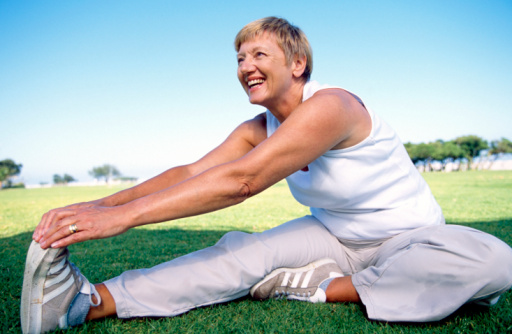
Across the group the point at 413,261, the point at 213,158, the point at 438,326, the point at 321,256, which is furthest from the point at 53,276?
the point at 438,326

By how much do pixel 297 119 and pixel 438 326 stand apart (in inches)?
47.8

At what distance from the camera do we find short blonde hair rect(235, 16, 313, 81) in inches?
88.5

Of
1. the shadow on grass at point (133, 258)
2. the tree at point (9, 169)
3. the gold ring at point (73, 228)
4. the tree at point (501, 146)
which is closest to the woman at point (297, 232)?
the gold ring at point (73, 228)

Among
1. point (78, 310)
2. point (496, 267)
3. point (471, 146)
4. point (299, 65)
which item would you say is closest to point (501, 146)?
point (471, 146)

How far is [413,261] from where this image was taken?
1.78 metres

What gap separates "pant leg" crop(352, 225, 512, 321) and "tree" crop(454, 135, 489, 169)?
3184 inches

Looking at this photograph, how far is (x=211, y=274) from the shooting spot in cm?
194

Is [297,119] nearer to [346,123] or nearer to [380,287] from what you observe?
[346,123]

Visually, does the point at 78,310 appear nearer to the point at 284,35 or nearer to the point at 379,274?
the point at 379,274

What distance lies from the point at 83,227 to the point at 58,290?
39 cm

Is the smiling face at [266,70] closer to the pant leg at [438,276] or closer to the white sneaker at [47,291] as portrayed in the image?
the pant leg at [438,276]

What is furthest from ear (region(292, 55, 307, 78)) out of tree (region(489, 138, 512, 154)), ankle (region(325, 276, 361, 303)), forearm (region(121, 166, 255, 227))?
tree (region(489, 138, 512, 154))

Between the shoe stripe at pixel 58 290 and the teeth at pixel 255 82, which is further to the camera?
the teeth at pixel 255 82

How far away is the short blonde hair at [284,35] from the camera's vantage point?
7.38 ft
